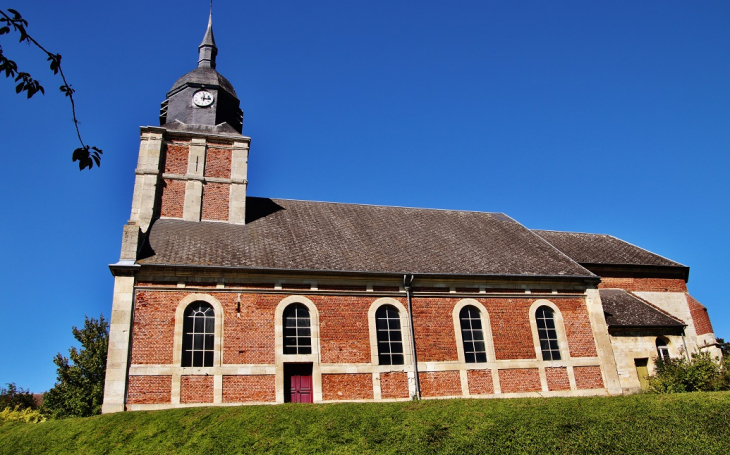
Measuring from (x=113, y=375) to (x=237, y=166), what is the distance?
831cm

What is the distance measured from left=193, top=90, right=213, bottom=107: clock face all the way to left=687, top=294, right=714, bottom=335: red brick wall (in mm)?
20186

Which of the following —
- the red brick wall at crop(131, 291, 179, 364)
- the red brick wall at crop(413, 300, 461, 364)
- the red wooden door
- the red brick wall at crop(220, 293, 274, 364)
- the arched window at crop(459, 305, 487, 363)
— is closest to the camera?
the red brick wall at crop(131, 291, 179, 364)

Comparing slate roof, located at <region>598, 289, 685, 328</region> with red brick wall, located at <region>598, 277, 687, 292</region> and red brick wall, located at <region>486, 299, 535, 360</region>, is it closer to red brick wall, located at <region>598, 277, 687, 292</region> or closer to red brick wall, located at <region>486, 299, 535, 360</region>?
red brick wall, located at <region>598, 277, 687, 292</region>

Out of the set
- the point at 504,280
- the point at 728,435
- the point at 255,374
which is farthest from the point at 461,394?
the point at 728,435

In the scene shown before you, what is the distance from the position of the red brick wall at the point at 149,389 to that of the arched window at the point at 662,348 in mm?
15752

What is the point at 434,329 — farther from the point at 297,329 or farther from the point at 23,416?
the point at 23,416

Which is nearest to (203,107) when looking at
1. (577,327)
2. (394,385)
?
(394,385)

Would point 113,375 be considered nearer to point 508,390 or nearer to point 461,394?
point 461,394

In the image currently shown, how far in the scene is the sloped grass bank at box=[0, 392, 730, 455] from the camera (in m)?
9.33

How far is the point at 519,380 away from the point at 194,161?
12735 millimetres

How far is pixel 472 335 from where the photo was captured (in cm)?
1644

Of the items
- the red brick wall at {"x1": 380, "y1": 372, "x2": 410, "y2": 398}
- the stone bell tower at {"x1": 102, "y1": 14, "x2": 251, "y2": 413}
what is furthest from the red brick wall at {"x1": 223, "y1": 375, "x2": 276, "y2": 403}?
the stone bell tower at {"x1": 102, "y1": 14, "x2": 251, "y2": 413}

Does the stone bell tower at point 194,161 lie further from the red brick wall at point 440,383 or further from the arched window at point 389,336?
the red brick wall at point 440,383

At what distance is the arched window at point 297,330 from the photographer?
1491 cm
